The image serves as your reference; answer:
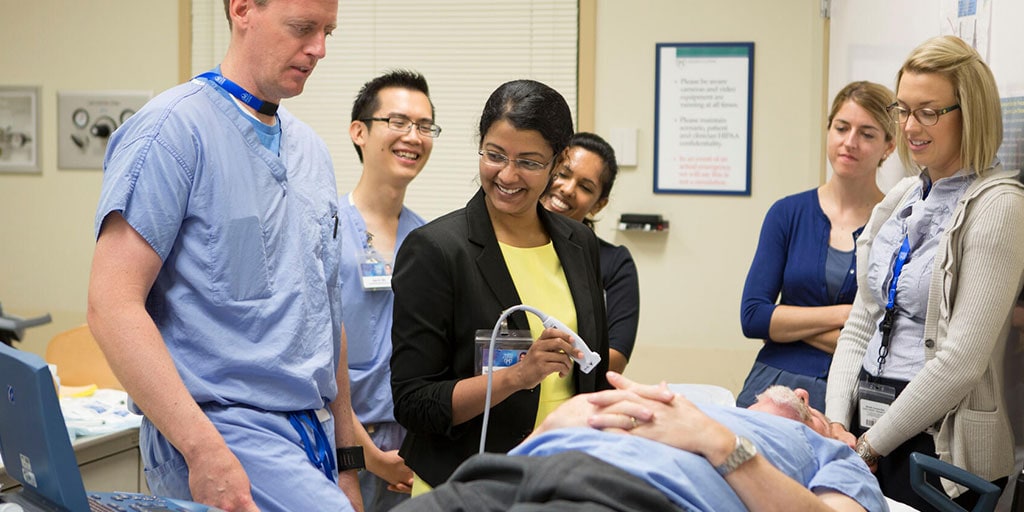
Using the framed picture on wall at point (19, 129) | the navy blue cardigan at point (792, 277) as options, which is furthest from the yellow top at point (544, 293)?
the framed picture on wall at point (19, 129)

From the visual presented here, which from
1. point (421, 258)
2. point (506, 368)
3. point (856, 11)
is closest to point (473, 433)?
point (506, 368)

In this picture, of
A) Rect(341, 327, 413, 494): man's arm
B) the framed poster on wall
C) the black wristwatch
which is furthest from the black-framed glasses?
the framed poster on wall

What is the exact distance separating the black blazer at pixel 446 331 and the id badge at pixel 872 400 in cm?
88

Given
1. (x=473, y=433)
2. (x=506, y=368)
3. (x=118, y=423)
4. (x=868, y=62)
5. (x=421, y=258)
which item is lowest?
(x=118, y=423)

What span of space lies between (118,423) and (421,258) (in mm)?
1587

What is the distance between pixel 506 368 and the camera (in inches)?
76.4

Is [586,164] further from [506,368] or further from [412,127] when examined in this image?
[506,368]

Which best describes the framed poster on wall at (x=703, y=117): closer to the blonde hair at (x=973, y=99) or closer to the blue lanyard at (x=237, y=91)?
the blonde hair at (x=973, y=99)

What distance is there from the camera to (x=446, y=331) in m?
2.03

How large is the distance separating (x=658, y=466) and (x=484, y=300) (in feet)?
2.11

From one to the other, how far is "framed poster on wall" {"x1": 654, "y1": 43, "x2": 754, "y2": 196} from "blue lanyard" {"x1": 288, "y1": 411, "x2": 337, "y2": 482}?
2864 millimetres

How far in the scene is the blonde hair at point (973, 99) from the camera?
2164 millimetres

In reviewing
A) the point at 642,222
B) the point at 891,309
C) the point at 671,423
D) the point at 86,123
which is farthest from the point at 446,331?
the point at 86,123

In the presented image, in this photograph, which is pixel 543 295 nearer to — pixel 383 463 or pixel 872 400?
pixel 383 463
